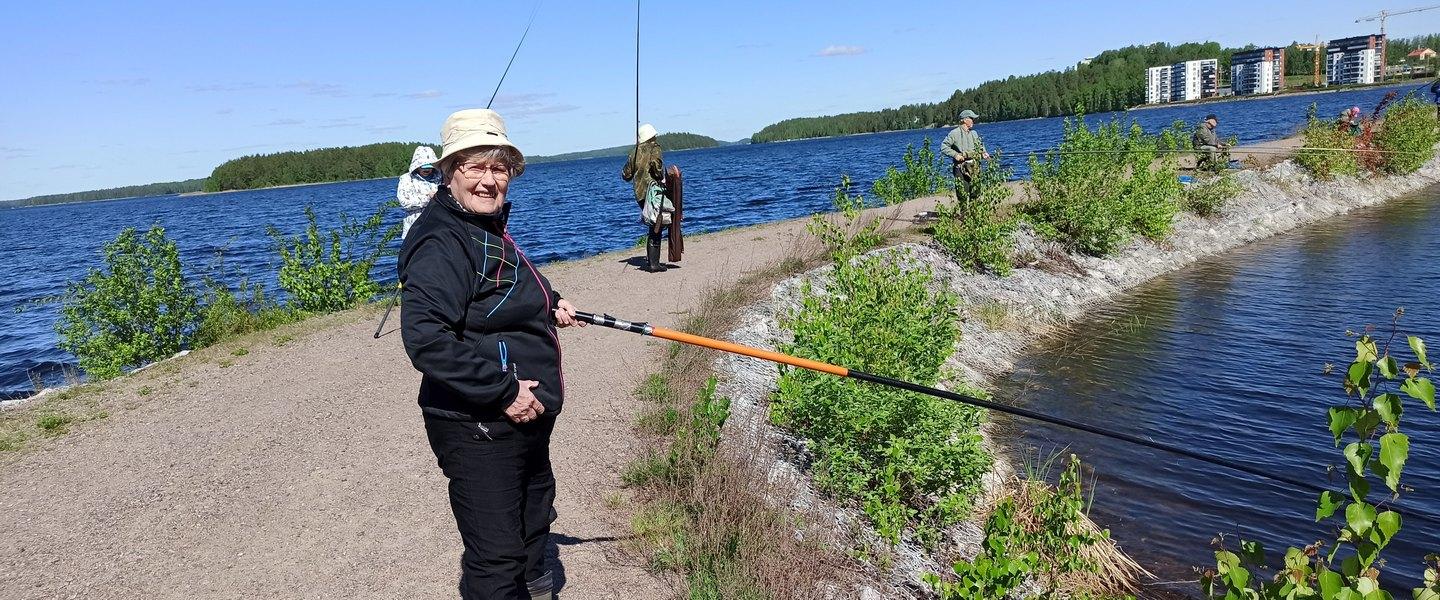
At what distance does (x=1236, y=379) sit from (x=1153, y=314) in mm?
3074

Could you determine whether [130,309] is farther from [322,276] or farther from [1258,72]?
[1258,72]

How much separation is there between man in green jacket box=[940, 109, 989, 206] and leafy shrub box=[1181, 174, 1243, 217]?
6.77 meters

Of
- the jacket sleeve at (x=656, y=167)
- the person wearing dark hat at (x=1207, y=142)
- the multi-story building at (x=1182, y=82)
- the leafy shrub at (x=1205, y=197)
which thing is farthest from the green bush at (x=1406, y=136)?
the multi-story building at (x=1182, y=82)

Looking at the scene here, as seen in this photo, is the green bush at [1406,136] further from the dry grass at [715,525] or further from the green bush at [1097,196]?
the dry grass at [715,525]

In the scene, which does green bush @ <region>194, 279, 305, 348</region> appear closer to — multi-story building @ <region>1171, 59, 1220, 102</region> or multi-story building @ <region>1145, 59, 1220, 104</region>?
multi-story building @ <region>1145, 59, 1220, 104</region>

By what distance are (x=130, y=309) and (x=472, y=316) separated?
1032 cm

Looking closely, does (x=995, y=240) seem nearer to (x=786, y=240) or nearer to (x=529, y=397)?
(x=786, y=240)

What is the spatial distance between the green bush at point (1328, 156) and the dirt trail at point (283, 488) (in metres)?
20.3

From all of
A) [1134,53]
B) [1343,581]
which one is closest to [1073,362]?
[1343,581]

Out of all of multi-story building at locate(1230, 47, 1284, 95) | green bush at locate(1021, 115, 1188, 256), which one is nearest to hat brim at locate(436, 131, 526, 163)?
green bush at locate(1021, 115, 1188, 256)

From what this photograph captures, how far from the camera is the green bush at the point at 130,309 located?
10703mm

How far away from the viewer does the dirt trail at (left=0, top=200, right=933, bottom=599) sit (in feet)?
15.8

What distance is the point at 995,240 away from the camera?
12.6 meters

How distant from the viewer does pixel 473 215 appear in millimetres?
3230
